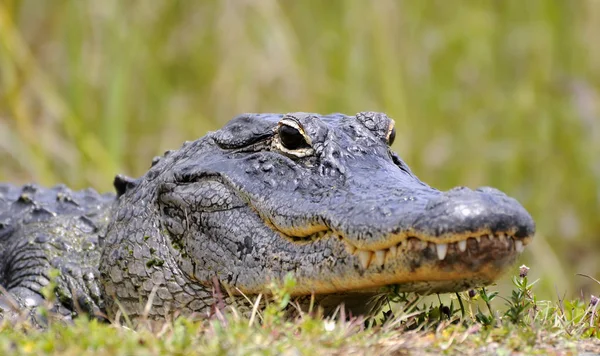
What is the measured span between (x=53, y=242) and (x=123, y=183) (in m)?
0.42

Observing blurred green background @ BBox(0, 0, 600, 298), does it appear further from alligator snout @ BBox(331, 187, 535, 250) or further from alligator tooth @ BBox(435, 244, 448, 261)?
alligator tooth @ BBox(435, 244, 448, 261)

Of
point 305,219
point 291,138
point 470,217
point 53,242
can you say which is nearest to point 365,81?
point 53,242

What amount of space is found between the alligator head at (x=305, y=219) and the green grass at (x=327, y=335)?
0.16m

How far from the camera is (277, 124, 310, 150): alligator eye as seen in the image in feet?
11.4

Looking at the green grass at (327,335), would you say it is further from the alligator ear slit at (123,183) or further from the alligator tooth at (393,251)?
the alligator ear slit at (123,183)

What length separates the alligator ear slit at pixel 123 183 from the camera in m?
4.15

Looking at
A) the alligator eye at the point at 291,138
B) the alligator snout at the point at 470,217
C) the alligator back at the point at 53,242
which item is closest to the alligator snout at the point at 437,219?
the alligator snout at the point at 470,217

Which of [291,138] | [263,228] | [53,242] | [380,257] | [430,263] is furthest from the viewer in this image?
[53,242]

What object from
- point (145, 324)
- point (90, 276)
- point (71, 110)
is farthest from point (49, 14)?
point (145, 324)

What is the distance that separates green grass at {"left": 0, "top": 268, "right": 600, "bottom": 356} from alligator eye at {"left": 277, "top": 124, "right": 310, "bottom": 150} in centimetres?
67

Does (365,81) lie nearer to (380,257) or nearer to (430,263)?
(380,257)

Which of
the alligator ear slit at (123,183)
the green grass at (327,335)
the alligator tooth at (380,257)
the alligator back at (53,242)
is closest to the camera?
the green grass at (327,335)

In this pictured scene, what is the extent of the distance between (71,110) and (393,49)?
2.70 m

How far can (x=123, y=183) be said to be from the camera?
4.19m
